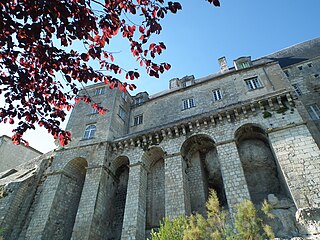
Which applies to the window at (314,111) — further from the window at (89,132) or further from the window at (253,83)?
the window at (89,132)

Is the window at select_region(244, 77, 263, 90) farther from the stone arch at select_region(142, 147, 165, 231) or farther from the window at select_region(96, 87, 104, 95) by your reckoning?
the window at select_region(96, 87, 104, 95)

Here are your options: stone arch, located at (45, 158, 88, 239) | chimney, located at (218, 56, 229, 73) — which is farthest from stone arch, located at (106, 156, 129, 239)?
chimney, located at (218, 56, 229, 73)

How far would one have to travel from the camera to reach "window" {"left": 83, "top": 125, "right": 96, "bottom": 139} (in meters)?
15.5

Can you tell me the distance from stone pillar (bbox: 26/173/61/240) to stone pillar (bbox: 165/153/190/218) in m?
6.65

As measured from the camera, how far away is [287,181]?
916cm

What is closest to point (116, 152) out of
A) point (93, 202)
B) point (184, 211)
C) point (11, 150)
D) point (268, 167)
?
point (93, 202)

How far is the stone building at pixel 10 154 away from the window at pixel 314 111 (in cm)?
2423

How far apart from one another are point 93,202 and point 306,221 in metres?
9.67

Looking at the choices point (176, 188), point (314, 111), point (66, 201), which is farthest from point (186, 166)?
point (314, 111)

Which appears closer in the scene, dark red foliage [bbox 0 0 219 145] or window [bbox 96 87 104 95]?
dark red foliage [bbox 0 0 219 145]

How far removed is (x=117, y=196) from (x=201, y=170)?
552 cm

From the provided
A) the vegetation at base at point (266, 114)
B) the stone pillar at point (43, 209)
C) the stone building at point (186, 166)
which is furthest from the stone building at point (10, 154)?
the vegetation at base at point (266, 114)

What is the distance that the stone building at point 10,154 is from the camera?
2140 cm

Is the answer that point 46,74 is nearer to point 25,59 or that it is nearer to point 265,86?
point 25,59
